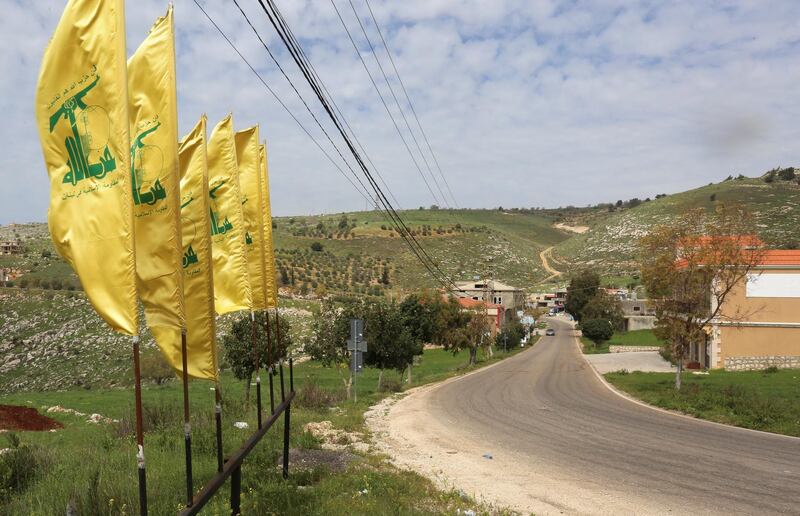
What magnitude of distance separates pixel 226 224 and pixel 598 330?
209ft

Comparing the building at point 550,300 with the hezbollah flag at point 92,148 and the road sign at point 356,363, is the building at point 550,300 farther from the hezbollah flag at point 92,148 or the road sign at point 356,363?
the hezbollah flag at point 92,148

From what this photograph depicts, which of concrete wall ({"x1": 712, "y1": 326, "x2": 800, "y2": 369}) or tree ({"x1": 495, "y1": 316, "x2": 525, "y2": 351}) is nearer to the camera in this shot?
concrete wall ({"x1": 712, "y1": 326, "x2": 800, "y2": 369})

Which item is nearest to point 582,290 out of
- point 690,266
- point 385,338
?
point 385,338

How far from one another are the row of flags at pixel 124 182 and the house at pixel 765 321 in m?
38.7

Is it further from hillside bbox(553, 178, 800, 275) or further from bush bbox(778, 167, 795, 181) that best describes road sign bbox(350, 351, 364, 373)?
bush bbox(778, 167, 795, 181)

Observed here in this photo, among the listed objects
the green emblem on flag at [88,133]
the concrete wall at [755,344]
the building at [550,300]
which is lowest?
the building at [550,300]

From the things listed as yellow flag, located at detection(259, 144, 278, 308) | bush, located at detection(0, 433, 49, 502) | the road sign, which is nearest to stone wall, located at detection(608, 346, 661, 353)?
the road sign

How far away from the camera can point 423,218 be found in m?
178

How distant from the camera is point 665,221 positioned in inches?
5138

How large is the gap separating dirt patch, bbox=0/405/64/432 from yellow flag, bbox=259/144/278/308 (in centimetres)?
1612

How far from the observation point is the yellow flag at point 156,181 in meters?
5.21

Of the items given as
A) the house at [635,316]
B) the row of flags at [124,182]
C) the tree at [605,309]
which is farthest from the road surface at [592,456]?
the house at [635,316]

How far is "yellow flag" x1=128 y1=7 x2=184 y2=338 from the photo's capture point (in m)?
5.21

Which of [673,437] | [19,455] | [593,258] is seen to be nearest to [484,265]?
[593,258]
